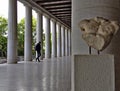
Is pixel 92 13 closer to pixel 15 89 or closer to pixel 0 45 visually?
pixel 15 89

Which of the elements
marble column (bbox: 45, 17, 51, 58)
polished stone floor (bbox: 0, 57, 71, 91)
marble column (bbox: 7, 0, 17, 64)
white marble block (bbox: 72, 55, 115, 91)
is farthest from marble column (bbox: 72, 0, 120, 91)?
marble column (bbox: 45, 17, 51, 58)

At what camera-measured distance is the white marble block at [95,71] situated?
4.35 metres

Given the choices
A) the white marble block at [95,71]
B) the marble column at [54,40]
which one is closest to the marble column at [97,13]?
the white marble block at [95,71]

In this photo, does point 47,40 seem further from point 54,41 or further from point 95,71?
point 95,71

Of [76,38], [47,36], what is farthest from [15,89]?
[47,36]

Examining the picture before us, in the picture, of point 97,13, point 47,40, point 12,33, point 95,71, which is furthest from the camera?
point 47,40

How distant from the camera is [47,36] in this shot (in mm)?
37656

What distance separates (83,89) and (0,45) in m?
40.2

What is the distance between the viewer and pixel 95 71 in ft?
14.3

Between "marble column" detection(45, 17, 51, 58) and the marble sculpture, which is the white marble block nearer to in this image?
the marble sculpture

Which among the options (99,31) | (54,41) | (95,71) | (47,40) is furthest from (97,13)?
(54,41)

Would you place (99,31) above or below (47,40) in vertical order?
below

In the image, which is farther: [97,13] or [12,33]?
[12,33]

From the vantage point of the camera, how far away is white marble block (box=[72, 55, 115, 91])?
4.35m
